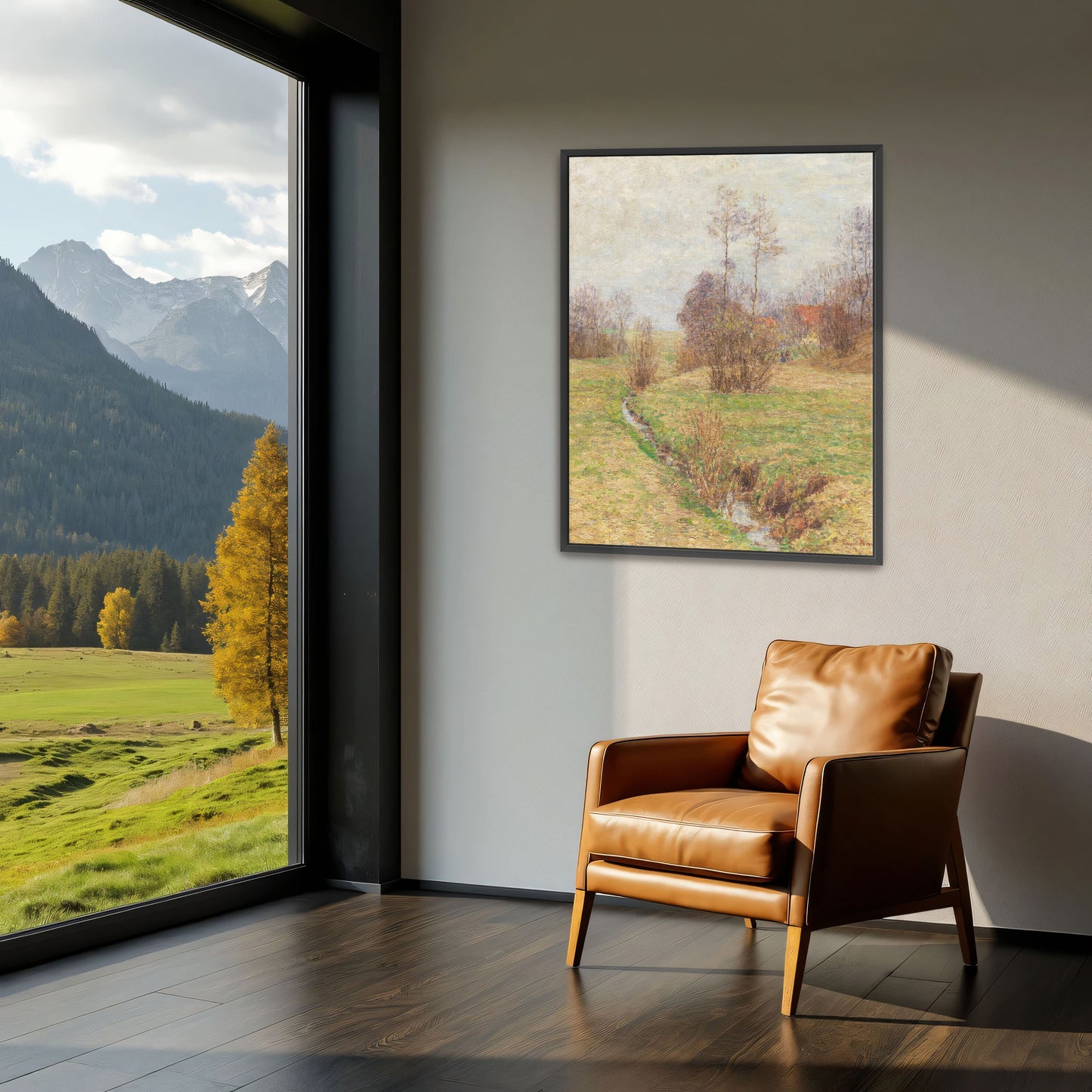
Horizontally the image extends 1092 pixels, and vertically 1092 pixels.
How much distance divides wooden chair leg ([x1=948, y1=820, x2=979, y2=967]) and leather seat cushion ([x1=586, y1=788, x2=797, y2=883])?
48 centimetres

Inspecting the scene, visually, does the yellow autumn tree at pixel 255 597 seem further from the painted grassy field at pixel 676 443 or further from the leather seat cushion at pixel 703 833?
the leather seat cushion at pixel 703 833

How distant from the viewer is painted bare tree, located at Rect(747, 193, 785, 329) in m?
3.72

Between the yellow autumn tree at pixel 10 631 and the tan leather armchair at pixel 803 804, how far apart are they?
Result: 4.92ft

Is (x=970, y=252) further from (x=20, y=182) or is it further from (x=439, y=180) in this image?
(x=20, y=182)

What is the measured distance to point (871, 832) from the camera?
9.42 feet

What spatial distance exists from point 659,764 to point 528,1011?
0.76 meters

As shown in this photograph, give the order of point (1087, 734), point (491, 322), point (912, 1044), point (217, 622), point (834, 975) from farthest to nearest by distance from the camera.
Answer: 1. point (491, 322)
2. point (217, 622)
3. point (1087, 734)
4. point (834, 975)
5. point (912, 1044)

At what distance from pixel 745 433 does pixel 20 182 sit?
2149 millimetres

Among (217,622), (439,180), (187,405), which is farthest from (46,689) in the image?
(439,180)

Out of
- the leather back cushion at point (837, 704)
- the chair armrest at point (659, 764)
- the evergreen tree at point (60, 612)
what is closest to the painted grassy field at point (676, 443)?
the leather back cushion at point (837, 704)

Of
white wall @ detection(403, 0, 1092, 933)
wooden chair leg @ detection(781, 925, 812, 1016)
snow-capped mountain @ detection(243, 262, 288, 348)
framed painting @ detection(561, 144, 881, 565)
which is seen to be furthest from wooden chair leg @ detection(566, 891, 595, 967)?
snow-capped mountain @ detection(243, 262, 288, 348)

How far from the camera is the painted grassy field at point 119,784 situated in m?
3.09

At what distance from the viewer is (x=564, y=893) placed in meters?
3.83

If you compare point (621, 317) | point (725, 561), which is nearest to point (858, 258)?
point (621, 317)
